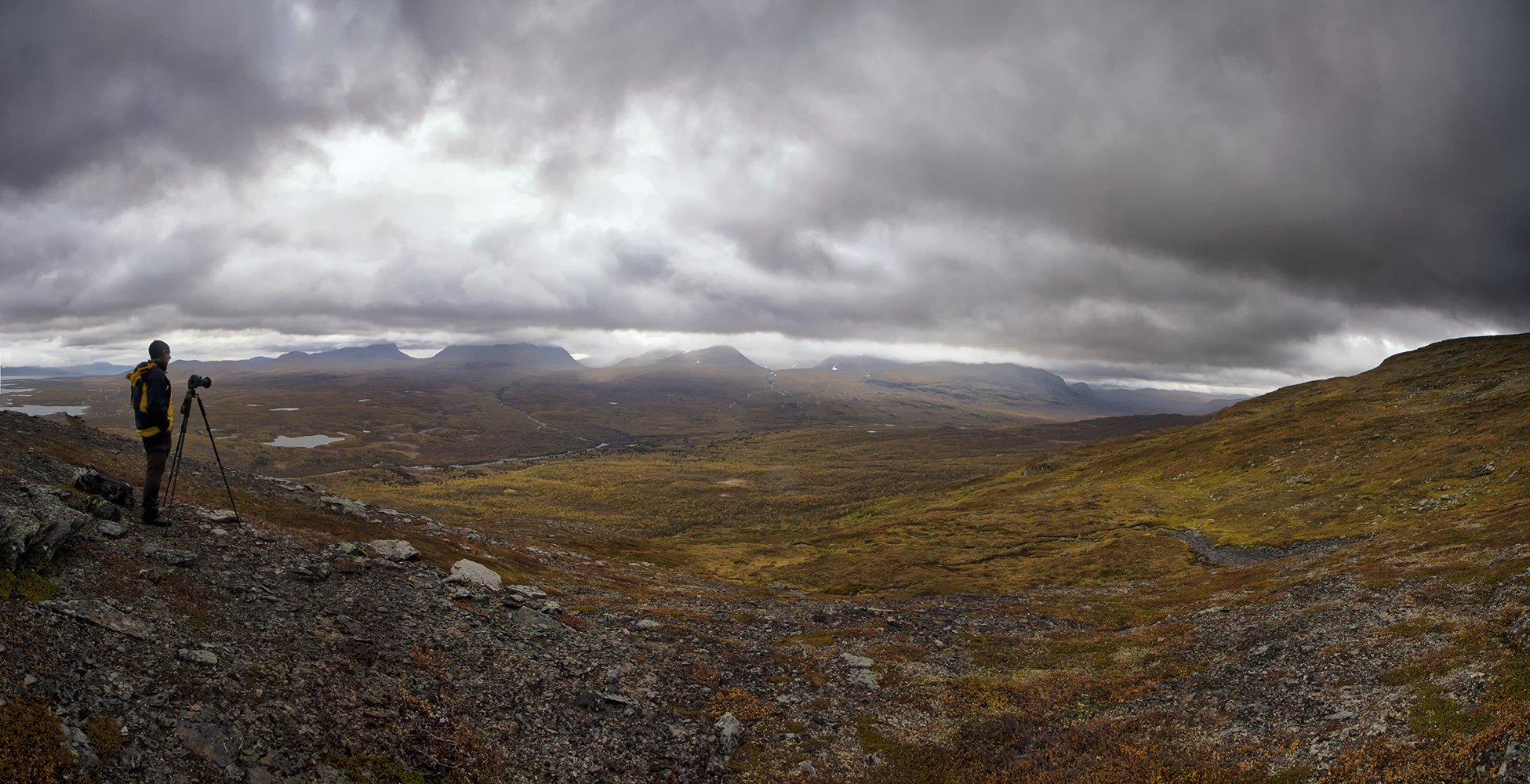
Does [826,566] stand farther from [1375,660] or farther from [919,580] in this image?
[1375,660]

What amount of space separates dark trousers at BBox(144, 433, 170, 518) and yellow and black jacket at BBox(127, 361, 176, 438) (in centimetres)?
35

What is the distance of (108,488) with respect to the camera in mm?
18609

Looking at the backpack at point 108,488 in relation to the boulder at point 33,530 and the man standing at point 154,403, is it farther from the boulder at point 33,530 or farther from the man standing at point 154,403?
the boulder at point 33,530

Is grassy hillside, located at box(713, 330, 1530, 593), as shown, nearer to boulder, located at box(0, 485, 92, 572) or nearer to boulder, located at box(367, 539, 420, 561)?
boulder, located at box(367, 539, 420, 561)

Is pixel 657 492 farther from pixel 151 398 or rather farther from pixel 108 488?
pixel 151 398

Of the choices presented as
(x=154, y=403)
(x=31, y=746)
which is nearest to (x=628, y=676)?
(x=31, y=746)

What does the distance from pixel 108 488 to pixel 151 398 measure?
554cm

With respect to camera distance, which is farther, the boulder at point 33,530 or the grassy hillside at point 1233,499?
the grassy hillside at point 1233,499

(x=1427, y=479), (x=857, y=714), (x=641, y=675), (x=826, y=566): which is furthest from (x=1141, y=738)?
(x=1427, y=479)

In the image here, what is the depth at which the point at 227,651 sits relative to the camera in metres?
12.7

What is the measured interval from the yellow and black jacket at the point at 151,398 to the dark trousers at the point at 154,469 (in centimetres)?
35

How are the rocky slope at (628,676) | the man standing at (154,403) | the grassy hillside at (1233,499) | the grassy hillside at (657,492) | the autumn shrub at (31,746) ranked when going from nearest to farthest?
the autumn shrub at (31,746)
the rocky slope at (628,676)
the man standing at (154,403)
the grassy hillside at (1233,499)
the grassy hillside at (657,492)

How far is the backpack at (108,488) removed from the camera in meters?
18.5

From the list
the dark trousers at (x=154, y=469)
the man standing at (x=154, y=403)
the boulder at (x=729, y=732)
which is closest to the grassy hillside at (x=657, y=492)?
the dark trousers at (x=154, y=469)
